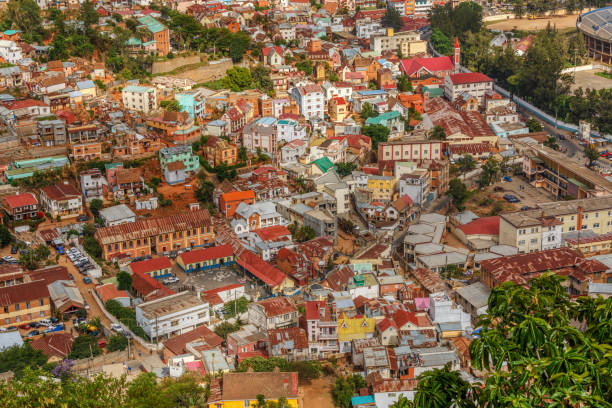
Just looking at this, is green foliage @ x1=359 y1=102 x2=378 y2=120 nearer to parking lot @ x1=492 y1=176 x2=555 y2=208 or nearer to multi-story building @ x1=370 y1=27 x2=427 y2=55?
parking lot @ x1=492 y1=176 x2=555 y2=208

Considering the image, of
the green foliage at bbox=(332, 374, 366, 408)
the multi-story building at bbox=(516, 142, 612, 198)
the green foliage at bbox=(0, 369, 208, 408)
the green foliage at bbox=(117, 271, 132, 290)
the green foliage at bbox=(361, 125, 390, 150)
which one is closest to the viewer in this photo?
the green foliage at bbox=(0, 369, 208, 408)

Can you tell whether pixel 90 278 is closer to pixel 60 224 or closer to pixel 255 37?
pixel 60 224

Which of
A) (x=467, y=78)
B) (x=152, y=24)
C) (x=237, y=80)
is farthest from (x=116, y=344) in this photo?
(x=467, y=78)

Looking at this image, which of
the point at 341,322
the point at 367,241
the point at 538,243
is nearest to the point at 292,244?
the point at 367,241

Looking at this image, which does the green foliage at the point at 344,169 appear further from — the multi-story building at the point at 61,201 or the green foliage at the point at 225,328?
the green foliage at the point at 225,328

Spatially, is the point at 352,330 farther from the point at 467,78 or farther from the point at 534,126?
the point at 467,78

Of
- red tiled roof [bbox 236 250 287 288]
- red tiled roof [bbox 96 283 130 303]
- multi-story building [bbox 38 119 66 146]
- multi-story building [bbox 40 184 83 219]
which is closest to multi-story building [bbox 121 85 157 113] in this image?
multi-story building [bbox 38 119 66 146]

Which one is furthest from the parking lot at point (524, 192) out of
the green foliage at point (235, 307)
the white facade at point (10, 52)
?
the white facade at point (10, 52)
